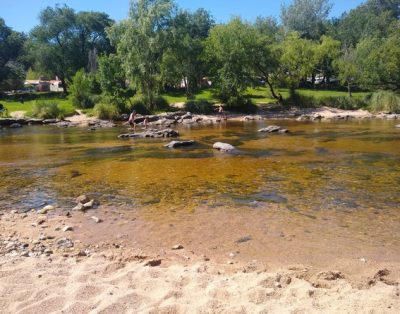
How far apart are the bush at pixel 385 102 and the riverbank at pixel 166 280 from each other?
159 ft

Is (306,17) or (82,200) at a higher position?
(306,17)

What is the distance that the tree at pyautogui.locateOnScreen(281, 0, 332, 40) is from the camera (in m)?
96.6

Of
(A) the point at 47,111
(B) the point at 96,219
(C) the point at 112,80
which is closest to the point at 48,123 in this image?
(A) the point at 47,111

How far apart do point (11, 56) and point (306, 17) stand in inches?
2530

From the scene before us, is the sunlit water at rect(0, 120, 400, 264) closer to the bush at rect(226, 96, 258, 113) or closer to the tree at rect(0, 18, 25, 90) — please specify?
the bush at rect(226, 96, 258, 113)

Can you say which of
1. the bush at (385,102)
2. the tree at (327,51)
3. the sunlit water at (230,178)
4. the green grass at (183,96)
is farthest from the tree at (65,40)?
the sunlit water at (230,178)

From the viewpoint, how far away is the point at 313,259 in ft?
27.3

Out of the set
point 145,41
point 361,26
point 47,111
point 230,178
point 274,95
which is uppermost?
point 361,26

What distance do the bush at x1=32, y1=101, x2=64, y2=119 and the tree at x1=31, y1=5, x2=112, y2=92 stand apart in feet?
86.9

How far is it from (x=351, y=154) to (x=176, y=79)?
123 feet

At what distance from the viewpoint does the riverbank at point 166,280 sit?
5965mm

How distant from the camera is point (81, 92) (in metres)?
56.8

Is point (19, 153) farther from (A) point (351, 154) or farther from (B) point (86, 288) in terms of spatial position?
(B) point (86, 288)

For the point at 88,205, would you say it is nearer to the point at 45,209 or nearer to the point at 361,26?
the point at 45,209
